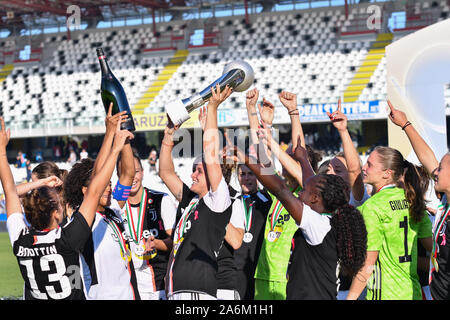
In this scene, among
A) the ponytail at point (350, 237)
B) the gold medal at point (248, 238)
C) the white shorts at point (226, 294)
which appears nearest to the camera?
the ponytail at point (350, 237)

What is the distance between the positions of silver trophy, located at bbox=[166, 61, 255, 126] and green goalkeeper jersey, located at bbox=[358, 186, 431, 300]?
112 cm

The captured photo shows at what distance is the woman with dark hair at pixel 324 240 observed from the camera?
3180 millimetres

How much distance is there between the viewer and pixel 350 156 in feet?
13.3

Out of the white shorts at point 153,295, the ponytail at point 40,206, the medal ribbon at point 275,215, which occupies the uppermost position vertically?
the ponytail at point 40,206

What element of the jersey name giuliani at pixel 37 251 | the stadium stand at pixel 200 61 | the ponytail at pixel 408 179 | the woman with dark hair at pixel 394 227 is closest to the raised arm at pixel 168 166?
the jersey name giuliani at pixel 37 251

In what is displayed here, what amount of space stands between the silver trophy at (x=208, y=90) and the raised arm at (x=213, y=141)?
6cm

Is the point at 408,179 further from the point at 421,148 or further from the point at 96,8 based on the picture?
the point at 96,8

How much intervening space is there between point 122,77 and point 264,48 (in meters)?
6.62


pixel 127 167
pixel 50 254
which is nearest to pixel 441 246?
pixel 127 167

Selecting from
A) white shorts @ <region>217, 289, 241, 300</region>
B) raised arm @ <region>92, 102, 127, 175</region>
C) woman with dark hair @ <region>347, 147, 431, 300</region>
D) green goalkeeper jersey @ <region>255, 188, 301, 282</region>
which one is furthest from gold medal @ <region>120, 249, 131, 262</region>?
woman with dark hair @ <region>347, 147, 431, 300</region>

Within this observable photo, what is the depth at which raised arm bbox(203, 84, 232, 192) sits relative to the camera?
3307 mm

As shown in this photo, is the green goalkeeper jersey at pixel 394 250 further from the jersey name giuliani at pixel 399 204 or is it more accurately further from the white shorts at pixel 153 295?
the white shorts at pixel 153 295

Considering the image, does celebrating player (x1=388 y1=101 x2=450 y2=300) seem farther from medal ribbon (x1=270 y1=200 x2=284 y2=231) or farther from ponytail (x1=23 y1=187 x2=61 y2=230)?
ponytail (x1=23 y1=187 x2=61 y2=230)

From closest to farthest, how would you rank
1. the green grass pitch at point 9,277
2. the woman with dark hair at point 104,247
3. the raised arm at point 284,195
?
1. the raised arm at point 284,195
2. the woman with dark hair at point 104,247
3. the green grass pitch at point 9,277
